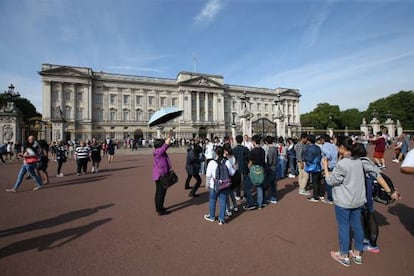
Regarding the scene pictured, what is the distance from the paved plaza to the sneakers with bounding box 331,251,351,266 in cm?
9

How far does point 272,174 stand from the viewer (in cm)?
623

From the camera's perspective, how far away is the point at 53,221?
490cm

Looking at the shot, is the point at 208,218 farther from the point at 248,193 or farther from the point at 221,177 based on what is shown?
the point at 248,193

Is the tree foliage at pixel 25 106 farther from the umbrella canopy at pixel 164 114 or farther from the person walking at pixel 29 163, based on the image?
the umbrella canopy at pixel 164 114

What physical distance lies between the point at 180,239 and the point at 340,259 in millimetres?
2538

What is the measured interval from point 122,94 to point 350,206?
179 ft

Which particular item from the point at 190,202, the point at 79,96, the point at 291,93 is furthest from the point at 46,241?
the point at 291,93

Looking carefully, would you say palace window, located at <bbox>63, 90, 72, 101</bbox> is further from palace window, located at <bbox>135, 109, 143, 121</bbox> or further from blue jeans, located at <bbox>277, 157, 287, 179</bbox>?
blue jeans, located at <bbox>277, 157, 287, 179</bbox>

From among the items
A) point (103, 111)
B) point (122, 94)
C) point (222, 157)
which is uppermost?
point (122, 94)

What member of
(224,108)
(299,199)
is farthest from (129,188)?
(224,108)

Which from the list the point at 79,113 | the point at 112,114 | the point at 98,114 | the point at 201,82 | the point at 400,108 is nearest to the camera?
the point at 79,113

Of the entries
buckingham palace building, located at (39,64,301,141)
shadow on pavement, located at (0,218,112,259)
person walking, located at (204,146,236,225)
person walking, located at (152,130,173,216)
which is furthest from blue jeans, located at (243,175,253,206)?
buckingham palace building, located at (39,64,301,141)

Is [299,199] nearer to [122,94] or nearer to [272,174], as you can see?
[272,174]

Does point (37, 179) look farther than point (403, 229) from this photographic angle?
Yes
